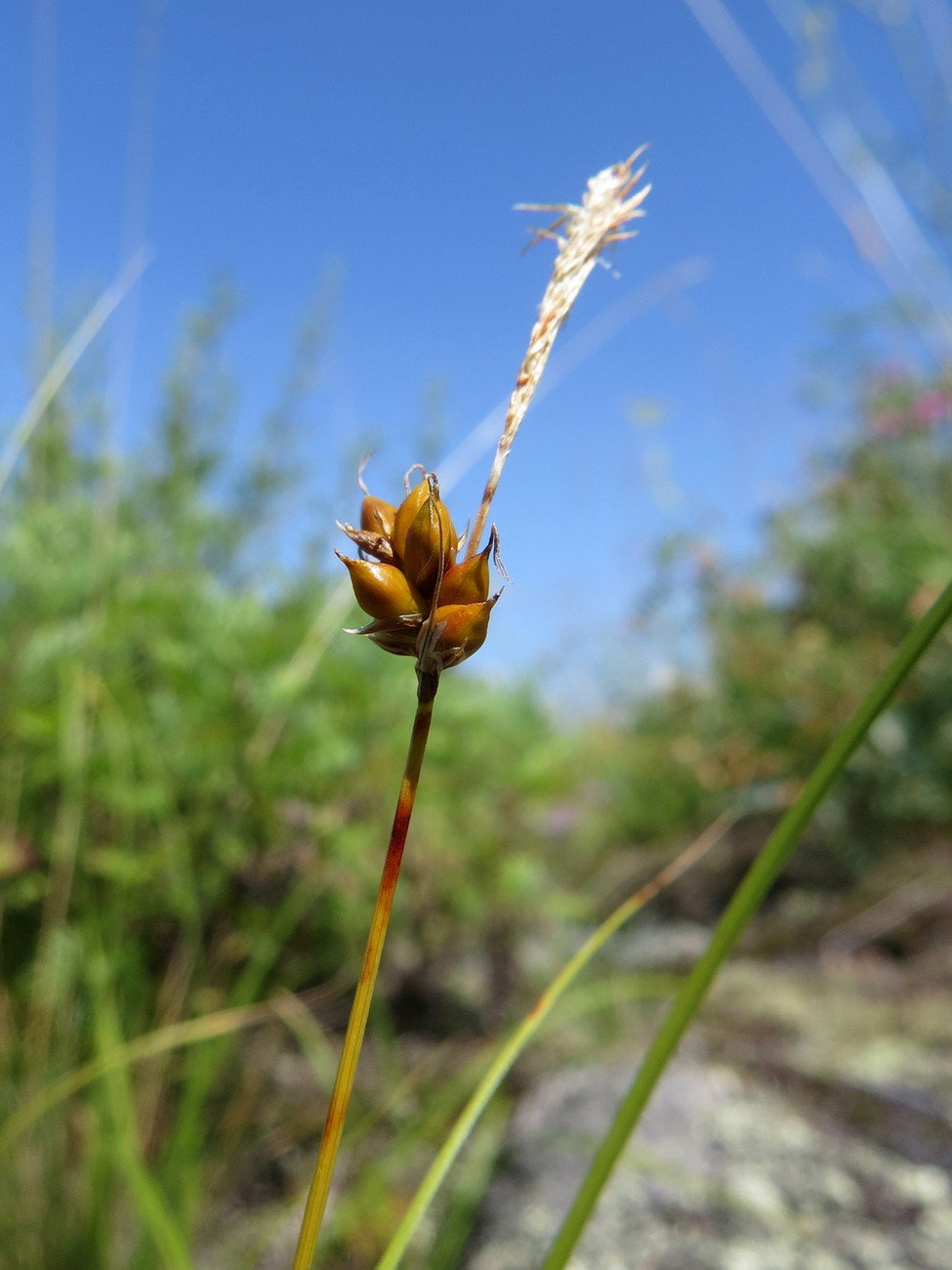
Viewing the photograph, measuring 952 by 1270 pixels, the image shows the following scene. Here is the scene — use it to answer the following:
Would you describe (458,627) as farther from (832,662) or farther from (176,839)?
(832,662)

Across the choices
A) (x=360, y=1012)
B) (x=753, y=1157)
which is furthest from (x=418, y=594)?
(x=753, y=1157)

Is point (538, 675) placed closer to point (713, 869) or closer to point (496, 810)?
point (496, 810)

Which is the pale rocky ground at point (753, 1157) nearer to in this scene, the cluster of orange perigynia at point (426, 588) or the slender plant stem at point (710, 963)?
the slender plant stem at point (710, 963)

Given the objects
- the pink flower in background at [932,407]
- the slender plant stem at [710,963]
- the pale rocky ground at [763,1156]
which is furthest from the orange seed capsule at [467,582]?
the pink flower in background at [932,407]

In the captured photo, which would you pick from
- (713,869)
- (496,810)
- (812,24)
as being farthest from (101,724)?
(812,24)

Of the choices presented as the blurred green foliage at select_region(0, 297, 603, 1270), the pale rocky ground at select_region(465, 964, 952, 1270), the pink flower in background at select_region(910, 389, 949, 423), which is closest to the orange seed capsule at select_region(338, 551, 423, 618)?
the blurred green foliage at select_region(0, 297, 603, 1270)

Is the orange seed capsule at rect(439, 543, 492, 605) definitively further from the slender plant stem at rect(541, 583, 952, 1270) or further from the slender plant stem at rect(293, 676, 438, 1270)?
the slender plant stem at rect(541, 583, 952, 1270)

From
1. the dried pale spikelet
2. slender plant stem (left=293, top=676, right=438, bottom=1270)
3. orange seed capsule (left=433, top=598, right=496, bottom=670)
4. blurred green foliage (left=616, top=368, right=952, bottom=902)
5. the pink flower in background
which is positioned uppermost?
the pink flower in background
